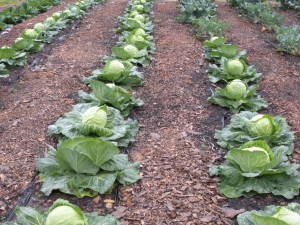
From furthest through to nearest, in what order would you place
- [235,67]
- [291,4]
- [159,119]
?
[291,4], [235,67], [159,119]

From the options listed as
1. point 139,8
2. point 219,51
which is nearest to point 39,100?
point 219,51

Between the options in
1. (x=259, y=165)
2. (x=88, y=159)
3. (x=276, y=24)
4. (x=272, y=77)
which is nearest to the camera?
(x=88, y=159)

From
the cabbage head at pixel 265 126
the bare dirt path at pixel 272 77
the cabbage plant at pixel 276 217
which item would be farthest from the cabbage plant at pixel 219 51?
the cabbage plant at pixel 276 217

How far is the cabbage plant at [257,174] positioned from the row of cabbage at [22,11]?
9853 millimetres

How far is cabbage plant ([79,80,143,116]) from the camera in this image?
588 cm

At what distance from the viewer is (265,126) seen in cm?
510

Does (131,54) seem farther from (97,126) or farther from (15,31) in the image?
(15,31)

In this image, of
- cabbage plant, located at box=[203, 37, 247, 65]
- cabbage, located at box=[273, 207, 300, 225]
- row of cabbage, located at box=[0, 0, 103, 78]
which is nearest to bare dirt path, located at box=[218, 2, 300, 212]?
cabbage plant, located at box=[203, 37, 247, 65]

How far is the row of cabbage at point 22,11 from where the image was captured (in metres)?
13.3

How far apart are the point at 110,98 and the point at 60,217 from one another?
112 inches

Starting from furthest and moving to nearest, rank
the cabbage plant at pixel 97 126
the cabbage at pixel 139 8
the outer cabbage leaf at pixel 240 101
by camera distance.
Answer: the cabbage at pixel 139 8 → the outer cabbage leaf at pixel 240 101 → the cabbage plant at pixel 97 126

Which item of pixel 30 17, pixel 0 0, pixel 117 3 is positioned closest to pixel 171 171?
pixel 30 17

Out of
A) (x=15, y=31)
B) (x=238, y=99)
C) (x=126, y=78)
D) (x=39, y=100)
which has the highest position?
(x=238, y=99)

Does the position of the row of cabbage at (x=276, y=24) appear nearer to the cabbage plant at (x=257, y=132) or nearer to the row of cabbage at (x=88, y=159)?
the cabbage plant at (x=257, y=132)
